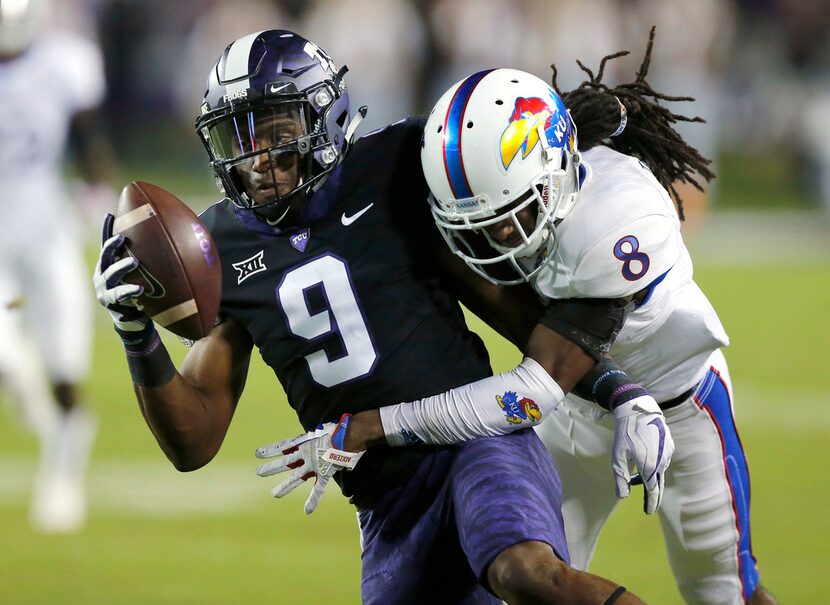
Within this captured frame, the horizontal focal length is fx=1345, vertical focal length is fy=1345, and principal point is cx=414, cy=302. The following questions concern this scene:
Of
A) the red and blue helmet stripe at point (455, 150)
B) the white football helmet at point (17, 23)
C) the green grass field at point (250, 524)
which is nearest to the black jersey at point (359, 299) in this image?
the red and blue helmet stripe at point (455, 150)

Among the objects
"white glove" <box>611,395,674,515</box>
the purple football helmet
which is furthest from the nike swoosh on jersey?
"white glove" <box>611,395,674,515</box>

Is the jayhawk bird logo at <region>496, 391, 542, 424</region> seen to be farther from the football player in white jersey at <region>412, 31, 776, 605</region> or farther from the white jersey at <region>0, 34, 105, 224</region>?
the white jersey at <region>0, 34, 105, 224</region>

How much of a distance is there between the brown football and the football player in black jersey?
140 millimetres

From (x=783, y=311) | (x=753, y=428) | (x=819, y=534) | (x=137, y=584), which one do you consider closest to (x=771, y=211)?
(x=783, y=311)

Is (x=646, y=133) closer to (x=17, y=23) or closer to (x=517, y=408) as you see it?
(x=517, y=408)

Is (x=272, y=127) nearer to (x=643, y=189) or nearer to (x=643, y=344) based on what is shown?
(x=643, y=189)

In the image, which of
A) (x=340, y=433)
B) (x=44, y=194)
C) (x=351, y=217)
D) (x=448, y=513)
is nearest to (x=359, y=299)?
(x=351, y=217)

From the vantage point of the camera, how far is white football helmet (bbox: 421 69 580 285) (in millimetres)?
3053

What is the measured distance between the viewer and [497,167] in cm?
306

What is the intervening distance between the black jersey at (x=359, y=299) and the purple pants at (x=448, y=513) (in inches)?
2.8

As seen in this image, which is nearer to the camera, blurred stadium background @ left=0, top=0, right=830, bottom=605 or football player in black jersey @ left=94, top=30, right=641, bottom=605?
football player in black jersey @ left=94, top=30, right=641, bottom=605

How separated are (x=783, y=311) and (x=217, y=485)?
5060 mm

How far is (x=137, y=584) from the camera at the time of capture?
4.77m

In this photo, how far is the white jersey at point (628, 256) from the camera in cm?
304
